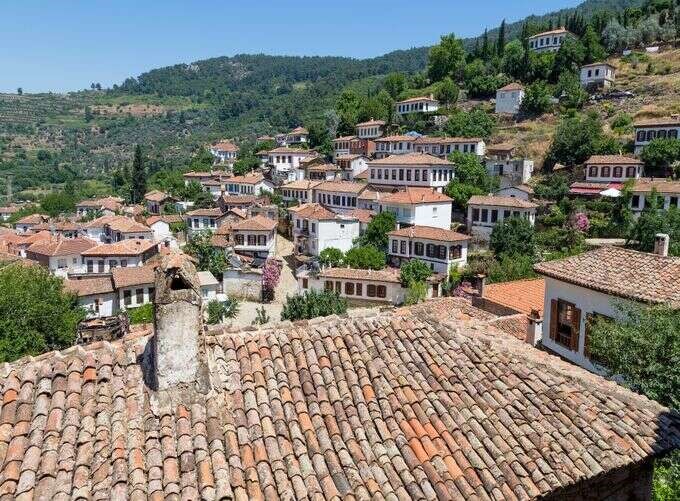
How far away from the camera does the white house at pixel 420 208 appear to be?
49156mm

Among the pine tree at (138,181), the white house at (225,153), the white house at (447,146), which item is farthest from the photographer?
the white house at (225,153)

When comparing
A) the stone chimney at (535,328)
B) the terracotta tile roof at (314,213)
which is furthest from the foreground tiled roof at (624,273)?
the terracotta tile roof at (314,213)

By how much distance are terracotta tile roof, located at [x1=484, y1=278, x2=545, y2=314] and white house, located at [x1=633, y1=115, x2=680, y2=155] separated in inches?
1559

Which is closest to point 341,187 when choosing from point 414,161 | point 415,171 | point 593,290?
point 415,171

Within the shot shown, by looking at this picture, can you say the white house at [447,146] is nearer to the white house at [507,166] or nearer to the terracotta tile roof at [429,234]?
the white house at [507,166]

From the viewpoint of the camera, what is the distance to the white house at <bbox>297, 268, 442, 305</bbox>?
41.0 metres

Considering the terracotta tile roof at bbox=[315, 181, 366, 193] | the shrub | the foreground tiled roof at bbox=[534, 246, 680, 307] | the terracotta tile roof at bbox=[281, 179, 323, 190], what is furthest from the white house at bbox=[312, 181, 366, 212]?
the foreground tiled roof at bbox=[534, 246, 680, 307]

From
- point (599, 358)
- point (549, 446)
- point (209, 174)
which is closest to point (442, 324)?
point (549, 446)

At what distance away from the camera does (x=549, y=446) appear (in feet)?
18.9

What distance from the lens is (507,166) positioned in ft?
208

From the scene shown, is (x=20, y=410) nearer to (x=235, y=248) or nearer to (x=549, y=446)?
(x=549, y=446)

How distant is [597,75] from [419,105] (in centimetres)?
2841

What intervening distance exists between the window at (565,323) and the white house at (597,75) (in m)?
79.0

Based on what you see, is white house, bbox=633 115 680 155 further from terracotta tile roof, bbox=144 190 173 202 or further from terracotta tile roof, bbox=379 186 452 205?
terracotta tile roof, bbox=144 190 173 202
